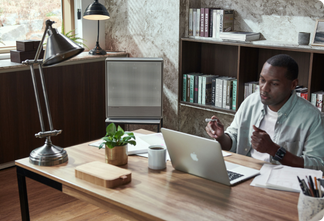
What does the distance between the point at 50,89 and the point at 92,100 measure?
533 millimetres

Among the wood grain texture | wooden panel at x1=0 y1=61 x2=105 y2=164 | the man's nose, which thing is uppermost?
the man's nose

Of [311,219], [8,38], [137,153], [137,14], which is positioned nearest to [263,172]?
[311,219]

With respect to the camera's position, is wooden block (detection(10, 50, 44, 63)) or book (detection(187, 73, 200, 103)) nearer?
wooden block (detection(10, 50, 44, 63))

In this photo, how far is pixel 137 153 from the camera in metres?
2.09

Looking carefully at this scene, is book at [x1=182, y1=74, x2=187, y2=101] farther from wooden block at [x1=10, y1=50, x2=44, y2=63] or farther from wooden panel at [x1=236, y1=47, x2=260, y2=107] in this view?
wooden block at [x1=10, y1=50, x2=44, y2=63]

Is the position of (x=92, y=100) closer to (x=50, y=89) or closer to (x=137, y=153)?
(x=50, y=89)

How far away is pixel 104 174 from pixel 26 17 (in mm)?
3056

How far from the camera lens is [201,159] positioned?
1698 mm

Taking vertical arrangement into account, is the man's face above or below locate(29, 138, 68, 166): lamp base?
above

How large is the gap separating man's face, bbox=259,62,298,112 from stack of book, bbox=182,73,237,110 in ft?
4.96

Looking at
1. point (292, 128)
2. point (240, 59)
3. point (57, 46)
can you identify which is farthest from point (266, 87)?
point (240, 59)

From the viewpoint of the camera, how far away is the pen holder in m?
1.26

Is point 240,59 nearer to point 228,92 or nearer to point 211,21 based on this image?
point 228,92

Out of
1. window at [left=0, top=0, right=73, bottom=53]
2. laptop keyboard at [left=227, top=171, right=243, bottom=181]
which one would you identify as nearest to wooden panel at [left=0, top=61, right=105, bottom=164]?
window at [left=0, top=0, right=73, bottom=53]
